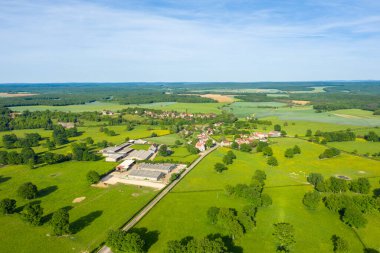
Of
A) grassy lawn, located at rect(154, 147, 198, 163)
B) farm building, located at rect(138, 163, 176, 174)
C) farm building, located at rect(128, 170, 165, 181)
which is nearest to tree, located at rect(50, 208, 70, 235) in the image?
farm building, located at rect(128, 170, 165, 181)

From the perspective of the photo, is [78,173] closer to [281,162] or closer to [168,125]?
[281,162]

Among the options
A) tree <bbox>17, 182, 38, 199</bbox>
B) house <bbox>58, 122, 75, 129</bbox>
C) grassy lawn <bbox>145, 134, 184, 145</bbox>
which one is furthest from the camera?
house <bbox>58, 122, 75, 129</bbox>

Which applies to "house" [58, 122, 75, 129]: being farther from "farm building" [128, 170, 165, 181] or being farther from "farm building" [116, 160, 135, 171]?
"farm building" [128, 170, 165, 181]

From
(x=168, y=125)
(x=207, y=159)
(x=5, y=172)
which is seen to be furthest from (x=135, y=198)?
(x=168, y=125)

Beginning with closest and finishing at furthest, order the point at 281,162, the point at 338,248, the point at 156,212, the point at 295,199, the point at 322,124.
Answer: the point at 338,248, the point at 156,212, the point at 295,199, the point at 281,162, the point at 322,124

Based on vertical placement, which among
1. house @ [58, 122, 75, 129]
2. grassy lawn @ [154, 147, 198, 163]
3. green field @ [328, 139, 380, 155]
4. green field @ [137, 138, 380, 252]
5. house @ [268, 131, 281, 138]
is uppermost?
house @ [58, 122, 75, 129]

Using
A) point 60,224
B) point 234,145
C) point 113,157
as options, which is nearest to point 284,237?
point 60,224

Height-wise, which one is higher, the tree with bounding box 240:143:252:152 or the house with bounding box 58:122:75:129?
the house with bounding box 58:122:75:129
